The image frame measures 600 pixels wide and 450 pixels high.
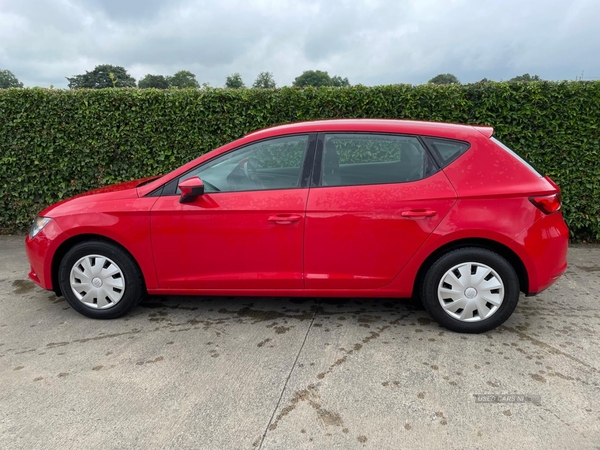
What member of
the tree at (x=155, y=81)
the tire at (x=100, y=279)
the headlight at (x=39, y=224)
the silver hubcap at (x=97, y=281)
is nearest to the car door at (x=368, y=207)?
the tire at (x=100, y=279)

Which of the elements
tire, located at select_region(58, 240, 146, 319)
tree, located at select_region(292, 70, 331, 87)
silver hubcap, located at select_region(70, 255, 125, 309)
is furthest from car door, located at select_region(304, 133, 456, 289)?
tree, located at select_region(292, 70, 331, 87)

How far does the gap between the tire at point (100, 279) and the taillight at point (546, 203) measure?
3020 millimetres

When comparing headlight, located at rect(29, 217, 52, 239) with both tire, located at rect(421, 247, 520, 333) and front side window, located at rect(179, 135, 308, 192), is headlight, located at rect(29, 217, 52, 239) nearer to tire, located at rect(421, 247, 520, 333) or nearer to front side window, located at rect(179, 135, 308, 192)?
front side window, located at rect(179, 135, 308, 192)

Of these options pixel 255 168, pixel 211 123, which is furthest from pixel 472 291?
pixel 211 123

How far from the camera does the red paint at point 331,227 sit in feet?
10.2

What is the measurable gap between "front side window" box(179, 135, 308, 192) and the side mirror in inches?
5.3

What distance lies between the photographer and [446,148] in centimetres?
322

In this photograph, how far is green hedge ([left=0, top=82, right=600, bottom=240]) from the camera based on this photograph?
5.45 m

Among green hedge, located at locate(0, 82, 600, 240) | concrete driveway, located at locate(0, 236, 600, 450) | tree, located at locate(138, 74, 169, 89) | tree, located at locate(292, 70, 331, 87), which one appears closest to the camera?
concrete driveway, located at locate(0, 236, 600, 450)

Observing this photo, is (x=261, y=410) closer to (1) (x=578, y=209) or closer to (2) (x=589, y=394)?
(2) (x=589, y=394)

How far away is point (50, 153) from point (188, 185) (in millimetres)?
4007

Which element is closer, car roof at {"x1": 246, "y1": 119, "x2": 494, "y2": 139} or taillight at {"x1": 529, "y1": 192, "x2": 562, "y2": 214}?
taillight at {"x1": 529, "y1": 192, "x2": 562, "y2": 214}

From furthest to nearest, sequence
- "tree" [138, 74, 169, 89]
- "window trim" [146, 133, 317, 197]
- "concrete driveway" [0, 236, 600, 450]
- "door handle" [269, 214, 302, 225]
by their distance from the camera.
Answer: "tree" [138, 74, 169, 89] → "window trim" [146, 133, 317, 197] → "door handle" [269, 214, 302, 225] → "concrete driveway" [0, 236, 600, 450]

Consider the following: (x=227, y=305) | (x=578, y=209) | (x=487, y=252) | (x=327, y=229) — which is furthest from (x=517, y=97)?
(x=227, y=305)
